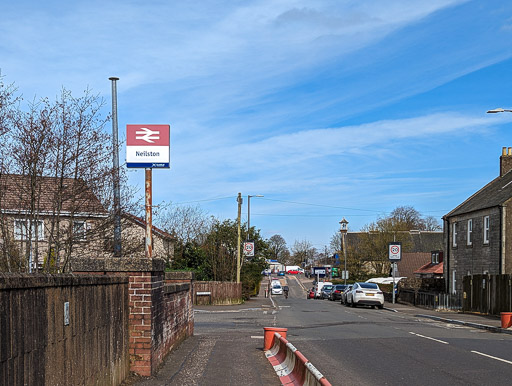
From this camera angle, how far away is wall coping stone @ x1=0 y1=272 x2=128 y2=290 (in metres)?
4.82

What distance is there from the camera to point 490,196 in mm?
37875

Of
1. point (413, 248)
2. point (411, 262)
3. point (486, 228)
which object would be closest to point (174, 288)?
point (486, 228)

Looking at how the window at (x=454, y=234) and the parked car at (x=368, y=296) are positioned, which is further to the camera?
the window at (x=454, y=234)

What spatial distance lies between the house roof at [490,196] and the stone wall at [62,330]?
29772 mm

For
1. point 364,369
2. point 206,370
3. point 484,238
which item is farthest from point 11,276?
point 484,238

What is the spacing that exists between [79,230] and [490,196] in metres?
28.9

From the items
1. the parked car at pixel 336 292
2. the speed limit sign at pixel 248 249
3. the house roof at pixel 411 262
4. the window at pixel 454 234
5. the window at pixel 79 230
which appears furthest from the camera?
the house roof at pixel 411 262

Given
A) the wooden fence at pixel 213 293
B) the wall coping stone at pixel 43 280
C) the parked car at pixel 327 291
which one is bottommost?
the parked car at pixel 327 291

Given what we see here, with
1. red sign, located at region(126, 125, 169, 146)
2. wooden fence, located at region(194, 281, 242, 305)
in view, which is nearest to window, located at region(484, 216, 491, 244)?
wooden fence, located at region(194, 281, 242, 305)

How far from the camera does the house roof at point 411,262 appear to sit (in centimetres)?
8519

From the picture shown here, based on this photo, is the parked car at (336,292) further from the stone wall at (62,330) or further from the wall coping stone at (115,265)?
the stone wall at (62,330)

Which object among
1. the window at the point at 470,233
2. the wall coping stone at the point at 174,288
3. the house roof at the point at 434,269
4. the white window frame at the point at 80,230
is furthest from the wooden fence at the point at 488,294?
the house roof at the point at 434,269

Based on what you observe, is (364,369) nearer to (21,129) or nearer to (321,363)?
(321,363)

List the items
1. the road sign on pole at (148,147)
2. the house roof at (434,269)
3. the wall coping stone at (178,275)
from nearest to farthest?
the road sign on pole at (148,147) → the wall coping stone at (178,275) → the house roof at (434,269)
